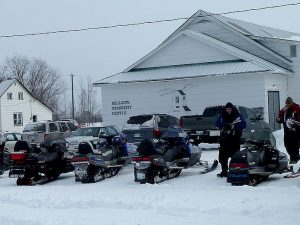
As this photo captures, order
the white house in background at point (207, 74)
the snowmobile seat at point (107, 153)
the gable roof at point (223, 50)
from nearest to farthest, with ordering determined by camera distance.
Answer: the snowmobile seat at point (107, 153) → the white house in background at point (207, 74) → the gable roof at point (223, 50)

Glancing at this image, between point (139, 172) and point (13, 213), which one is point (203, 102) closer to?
point (139, 172)

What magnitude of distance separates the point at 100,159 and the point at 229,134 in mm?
3746

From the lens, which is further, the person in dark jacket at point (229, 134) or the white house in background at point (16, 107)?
the white house in background at point (16, 107)

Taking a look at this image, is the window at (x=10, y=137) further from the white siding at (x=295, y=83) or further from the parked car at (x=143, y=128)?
the white siding at (x=295, y=83)

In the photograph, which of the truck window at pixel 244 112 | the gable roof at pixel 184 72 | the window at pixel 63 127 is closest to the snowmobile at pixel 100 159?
the truck window at pixel 244 112

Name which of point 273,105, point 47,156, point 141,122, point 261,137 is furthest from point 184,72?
point 261,137

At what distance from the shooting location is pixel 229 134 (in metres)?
14.2

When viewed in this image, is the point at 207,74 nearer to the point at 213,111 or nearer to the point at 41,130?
the point at 213,111

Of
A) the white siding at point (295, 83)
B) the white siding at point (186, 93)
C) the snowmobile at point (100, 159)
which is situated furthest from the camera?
the white siding at point (295, 83)

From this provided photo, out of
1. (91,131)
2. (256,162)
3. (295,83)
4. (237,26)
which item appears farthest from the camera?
(237,26)

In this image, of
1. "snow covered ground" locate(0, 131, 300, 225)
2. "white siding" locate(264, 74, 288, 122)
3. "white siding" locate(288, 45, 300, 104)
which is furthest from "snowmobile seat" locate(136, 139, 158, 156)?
"white siding" locate(288, 45, 300, 104)

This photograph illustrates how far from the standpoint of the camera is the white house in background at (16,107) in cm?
6125

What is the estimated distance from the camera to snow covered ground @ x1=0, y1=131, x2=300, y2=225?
962 centimetres

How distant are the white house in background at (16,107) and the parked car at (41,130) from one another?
106 feet
